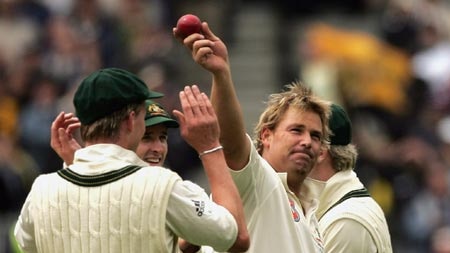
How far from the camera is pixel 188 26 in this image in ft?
23.8

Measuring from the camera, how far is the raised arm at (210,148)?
7.09 metres

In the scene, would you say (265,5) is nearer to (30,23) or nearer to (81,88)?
(30,23)

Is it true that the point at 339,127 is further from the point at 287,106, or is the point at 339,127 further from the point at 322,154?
the point at 287,106

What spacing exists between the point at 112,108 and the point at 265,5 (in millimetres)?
14652

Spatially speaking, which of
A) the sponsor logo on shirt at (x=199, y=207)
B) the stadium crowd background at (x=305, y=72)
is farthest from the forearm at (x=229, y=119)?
the stadium crowd background at (x=305, y=72)

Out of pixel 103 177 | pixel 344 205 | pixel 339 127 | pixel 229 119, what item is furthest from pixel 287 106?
pixel 103 177

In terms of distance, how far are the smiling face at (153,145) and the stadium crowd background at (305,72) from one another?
25.6 ft

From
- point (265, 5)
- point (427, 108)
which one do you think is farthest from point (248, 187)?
point (265, 5)

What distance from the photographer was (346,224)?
29.0ft

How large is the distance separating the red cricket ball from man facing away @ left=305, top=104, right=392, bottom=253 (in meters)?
1.77

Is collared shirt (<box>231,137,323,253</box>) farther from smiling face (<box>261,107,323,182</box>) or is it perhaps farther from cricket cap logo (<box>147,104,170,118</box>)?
cricket cap logo (<box>147,104,170,118</box>)

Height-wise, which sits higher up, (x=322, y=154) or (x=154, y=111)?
(x=154, y=111)

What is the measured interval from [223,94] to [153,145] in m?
1.22

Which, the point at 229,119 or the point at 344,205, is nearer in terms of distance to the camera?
the point at 229,119
